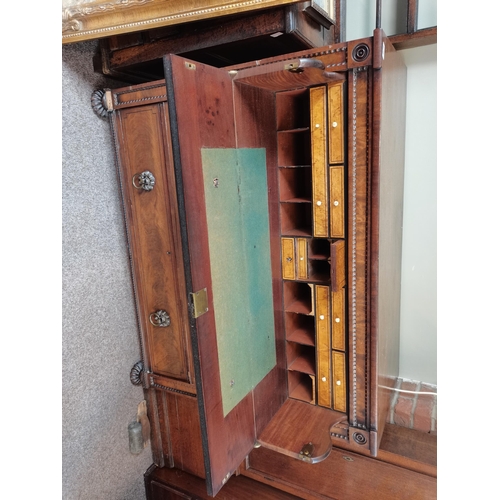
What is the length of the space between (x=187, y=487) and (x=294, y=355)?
0.63 meters

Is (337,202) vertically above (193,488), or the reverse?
(337,202)

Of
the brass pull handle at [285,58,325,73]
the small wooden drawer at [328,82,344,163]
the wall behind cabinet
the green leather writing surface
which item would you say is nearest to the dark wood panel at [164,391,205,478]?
the wall behind cabinet

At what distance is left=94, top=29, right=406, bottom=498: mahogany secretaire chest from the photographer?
826 mm

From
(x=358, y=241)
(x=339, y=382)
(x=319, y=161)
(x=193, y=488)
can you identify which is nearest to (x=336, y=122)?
(x=319, y=161)

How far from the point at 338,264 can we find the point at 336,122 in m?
0.37

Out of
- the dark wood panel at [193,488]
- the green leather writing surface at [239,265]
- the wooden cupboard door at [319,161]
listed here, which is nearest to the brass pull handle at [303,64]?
the wooden cupboard door at [319,161]

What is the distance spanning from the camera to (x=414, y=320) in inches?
57.3

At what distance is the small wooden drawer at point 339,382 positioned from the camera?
1.14 m

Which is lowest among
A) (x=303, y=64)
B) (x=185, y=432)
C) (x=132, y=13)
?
(x=185, y=432)

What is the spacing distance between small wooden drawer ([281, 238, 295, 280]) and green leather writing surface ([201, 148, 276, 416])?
0.27 ft

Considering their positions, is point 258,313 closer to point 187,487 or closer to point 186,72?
point 186,72

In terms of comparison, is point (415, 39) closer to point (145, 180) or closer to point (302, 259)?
point (302, 259)

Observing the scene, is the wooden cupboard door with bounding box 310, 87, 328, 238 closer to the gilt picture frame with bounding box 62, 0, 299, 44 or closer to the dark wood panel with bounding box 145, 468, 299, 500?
the gilt picture frame with bounding box 62, 0, 299, 44

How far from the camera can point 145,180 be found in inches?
45.2
